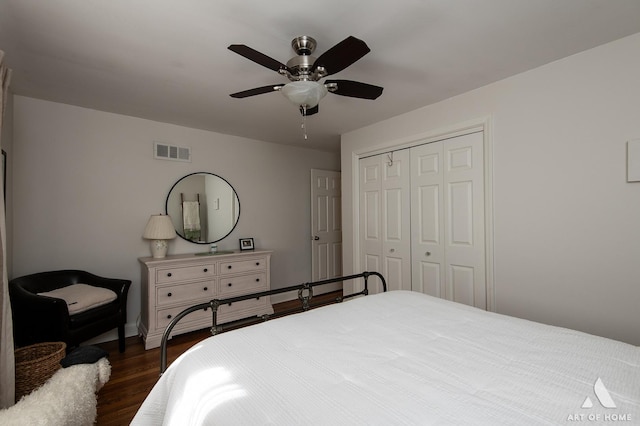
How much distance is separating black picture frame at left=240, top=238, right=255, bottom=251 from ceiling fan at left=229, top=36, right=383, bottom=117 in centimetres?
240

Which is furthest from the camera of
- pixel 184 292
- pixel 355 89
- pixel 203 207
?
pixel 203 207

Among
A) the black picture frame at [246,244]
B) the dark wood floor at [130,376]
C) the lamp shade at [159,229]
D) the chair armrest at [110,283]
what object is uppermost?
the lamp shade at [159,229]

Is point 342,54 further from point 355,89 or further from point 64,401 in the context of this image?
point 64,401

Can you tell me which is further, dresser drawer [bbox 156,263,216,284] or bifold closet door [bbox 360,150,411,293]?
bifold closet door [bbox 360,150,411,293]

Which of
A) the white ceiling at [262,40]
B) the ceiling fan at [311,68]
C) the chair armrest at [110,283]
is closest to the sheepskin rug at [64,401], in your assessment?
the chair armrest at [110,283]

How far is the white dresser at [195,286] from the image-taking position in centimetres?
293

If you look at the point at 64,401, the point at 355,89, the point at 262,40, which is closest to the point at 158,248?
the point at 64,401

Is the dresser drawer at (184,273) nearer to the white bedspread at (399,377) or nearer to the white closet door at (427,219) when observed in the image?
the white bedspread at (399,377)

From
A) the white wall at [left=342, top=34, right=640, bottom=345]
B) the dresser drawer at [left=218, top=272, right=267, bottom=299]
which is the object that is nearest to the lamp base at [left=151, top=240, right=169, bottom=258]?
the dresser drawer at [left=218, top=272, right=267, bottom=299]

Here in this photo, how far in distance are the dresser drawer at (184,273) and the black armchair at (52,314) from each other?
0.99 feet

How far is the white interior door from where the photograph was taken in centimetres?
473

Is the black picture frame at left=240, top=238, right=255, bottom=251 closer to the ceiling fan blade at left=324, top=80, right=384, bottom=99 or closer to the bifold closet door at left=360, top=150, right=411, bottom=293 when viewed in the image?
the bifold closet door at left=360, top=150, right=411, bottom=293

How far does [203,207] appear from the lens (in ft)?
12.1

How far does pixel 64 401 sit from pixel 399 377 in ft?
5.15
